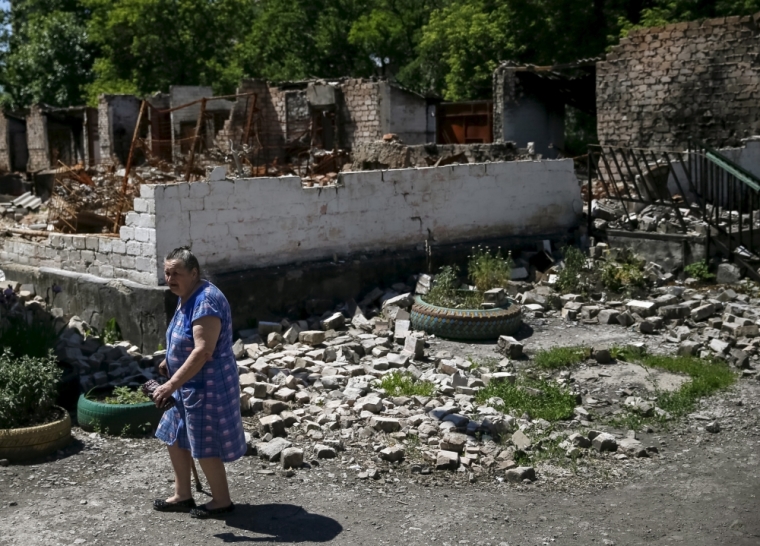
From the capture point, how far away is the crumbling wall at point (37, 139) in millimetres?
34419

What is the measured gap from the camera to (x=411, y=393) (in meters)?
7.50

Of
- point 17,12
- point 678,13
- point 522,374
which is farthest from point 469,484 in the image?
point 17,12

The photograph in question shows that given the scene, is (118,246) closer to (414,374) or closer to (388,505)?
(414,374)

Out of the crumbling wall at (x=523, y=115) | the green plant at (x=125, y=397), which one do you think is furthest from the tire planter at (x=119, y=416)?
the crumbling wall at (x=523, y=115)

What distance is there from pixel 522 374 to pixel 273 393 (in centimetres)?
230

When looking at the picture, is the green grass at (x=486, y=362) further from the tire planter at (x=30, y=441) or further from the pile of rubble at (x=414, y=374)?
the tire planter at (x=30, y=441)

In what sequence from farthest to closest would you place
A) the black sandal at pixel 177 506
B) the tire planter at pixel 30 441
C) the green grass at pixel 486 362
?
the green grass at pixel 486 362
the tire planter at pixel 30 441
the black sandal at pixel 177 506

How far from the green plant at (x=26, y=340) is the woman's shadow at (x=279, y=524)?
2.73m

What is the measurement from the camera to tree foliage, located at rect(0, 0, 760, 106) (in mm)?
26564

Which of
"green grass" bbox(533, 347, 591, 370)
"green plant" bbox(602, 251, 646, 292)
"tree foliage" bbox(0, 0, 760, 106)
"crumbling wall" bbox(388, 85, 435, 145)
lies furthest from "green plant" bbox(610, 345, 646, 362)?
"tree foliage" bbox(0, 0, 760, 106)

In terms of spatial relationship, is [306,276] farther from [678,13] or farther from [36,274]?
[678,13]

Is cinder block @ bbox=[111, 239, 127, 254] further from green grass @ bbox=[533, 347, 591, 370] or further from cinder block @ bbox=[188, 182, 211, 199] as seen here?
green grass @ bbox=[533, 347, 591, 370]

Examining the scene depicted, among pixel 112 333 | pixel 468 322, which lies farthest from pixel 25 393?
pixel 468 322

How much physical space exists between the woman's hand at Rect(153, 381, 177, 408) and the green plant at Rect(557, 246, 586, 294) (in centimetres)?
701
